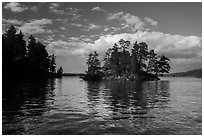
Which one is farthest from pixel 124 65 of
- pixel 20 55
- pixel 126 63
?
pixel 20 55

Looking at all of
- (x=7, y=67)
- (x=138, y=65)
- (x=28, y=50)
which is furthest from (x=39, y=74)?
(x=138, y=65)

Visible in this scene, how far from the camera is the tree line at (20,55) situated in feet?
163

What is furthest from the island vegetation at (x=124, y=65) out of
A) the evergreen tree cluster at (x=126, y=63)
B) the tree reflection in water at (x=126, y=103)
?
the tree reflection in water at (x=126, y=103)

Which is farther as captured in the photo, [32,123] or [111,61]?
[111,61]

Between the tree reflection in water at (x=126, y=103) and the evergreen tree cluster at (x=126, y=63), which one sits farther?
the evergreen tree cluster at (x=126, y=63)

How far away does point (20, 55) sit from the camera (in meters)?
65.9

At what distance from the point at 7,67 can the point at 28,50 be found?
98.3 feet

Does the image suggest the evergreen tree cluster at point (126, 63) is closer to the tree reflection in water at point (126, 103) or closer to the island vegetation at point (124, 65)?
the island vegetation at point (124, 65)

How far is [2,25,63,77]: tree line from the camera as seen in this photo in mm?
49581

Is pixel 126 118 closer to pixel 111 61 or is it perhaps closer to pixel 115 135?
pixel 115 135

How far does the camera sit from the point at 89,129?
1038cm

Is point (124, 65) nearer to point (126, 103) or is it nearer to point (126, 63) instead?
point (126, 63)

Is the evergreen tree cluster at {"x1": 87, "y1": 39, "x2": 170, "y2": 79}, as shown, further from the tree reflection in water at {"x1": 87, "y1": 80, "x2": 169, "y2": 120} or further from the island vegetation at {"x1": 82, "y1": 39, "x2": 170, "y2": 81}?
the tree reflection in water at {"x1": 87, "y1": 80, "x2": 169, "y2": 120}

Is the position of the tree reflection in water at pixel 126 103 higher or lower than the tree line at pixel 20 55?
lower
